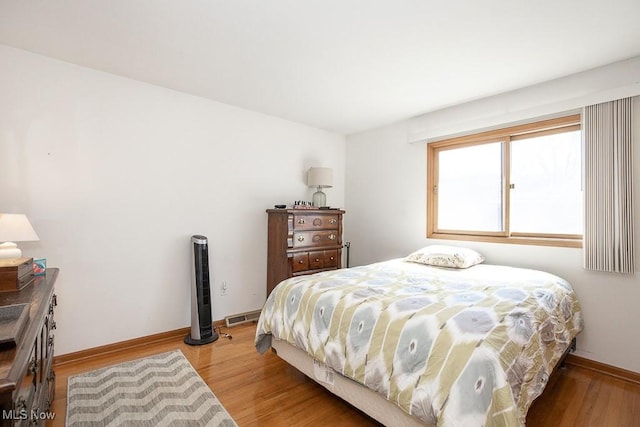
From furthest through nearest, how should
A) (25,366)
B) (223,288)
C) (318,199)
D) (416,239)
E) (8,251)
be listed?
1. (318,199)
2. (416,239)
3. (223,288)
4. (8,251)
5. (25,366)

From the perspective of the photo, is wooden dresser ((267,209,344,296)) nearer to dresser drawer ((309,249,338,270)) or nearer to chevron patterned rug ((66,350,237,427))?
dresser drawer ((309,249,338,270))

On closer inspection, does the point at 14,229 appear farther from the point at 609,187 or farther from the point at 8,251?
the point at 609,187

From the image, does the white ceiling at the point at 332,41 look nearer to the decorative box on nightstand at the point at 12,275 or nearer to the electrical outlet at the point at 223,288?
the decorative box on nightstand at the point at 12,275

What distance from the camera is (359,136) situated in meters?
4.34

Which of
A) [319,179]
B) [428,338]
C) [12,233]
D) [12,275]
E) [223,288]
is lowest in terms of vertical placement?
[223,288]

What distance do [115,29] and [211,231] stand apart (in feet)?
6.12

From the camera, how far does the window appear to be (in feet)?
8.76

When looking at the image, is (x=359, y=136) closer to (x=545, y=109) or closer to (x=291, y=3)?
(x=545, y=109)

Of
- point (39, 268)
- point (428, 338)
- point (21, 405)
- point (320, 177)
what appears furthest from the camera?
point (320, 177)

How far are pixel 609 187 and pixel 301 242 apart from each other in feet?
8.88

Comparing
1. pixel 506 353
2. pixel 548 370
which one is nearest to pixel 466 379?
pixel 506 353

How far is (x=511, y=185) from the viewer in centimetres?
300

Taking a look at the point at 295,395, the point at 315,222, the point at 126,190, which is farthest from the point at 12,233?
the point at 315,222

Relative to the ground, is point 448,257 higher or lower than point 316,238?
lower
